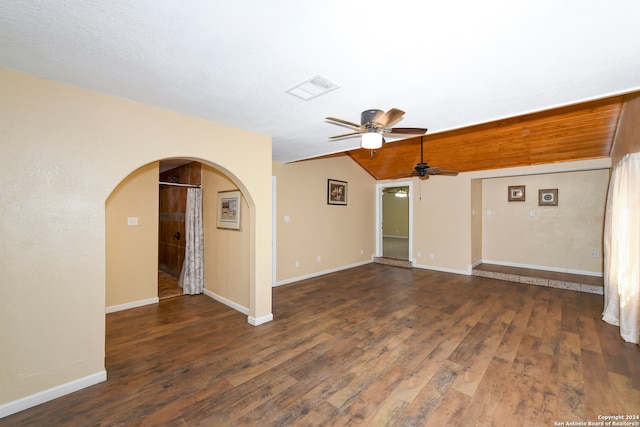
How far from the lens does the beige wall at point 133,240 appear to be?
392 centimetres

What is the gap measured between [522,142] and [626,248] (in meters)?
2.28

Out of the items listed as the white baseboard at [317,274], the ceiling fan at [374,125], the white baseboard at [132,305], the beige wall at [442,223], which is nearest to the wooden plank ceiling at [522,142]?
the beige wall at [442,223]

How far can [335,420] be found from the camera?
1873mm

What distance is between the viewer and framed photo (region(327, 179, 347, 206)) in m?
6.28

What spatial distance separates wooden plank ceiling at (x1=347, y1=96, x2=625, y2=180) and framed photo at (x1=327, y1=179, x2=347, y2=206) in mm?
818

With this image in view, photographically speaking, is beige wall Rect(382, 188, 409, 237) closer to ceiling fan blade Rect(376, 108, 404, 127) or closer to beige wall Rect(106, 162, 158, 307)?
beige wall Rect(106, 162, 158, 307)

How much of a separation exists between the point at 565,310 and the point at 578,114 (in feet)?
9.41

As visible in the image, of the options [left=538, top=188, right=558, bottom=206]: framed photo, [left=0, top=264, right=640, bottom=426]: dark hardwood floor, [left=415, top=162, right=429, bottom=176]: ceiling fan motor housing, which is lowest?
[left=0, top=264, right=640, bottom=426]: dark hardwood floor

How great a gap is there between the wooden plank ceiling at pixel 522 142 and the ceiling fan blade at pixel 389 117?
2.41m

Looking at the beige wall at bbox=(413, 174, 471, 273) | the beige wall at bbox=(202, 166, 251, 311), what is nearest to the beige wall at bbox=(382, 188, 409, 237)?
the beige wall at bbox=(413, 174, 471, 273)

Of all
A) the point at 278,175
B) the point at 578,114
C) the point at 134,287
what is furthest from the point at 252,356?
the point at 578,114

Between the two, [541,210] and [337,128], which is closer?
[337,128]

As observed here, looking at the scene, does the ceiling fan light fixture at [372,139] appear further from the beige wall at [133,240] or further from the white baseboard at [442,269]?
the white baseboard at [442,269]

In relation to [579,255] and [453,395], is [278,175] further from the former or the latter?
[579,255]
